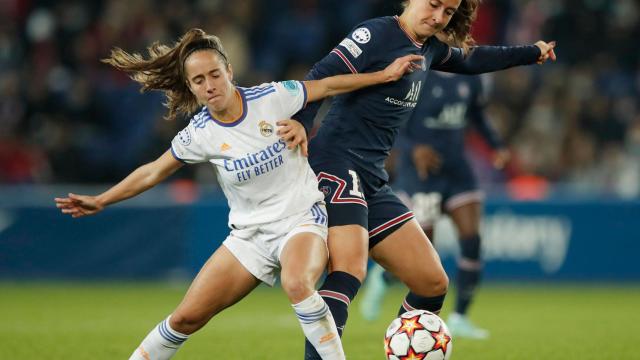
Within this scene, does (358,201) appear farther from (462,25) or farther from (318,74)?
(462,25)

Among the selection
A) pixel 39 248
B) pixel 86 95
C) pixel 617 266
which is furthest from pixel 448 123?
pixel 86 95

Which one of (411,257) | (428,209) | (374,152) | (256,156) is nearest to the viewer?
(256,156)

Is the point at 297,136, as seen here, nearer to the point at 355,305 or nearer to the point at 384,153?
the point at 384,153

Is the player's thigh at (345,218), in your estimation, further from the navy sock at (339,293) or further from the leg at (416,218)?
the leg at (416,218)

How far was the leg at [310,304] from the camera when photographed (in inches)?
205

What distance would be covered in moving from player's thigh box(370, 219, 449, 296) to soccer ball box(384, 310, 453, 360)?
21 centimetres

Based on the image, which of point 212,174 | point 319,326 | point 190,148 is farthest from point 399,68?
point 212,174

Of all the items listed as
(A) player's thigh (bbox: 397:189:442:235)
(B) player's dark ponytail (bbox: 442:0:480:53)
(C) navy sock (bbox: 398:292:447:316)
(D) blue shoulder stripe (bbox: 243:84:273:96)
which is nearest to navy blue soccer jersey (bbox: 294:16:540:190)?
(D) blue shoulder stripe (bbox: 243:84:273:96)

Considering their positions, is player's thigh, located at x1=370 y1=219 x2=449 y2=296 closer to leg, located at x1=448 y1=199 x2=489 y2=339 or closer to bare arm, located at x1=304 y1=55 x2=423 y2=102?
bare arm, located at x1=304 y1=55 x2=423 y2=102

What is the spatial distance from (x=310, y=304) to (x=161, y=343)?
89 centimetres

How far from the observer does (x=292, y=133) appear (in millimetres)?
5484

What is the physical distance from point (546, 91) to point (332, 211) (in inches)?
410

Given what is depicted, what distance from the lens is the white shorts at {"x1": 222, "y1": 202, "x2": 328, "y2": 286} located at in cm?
548

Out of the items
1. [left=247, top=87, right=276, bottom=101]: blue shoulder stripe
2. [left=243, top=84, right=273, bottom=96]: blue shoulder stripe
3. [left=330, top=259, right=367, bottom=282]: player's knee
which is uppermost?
[left=243, top=84, right=273, bottom=96]: blue shoulder stripe
